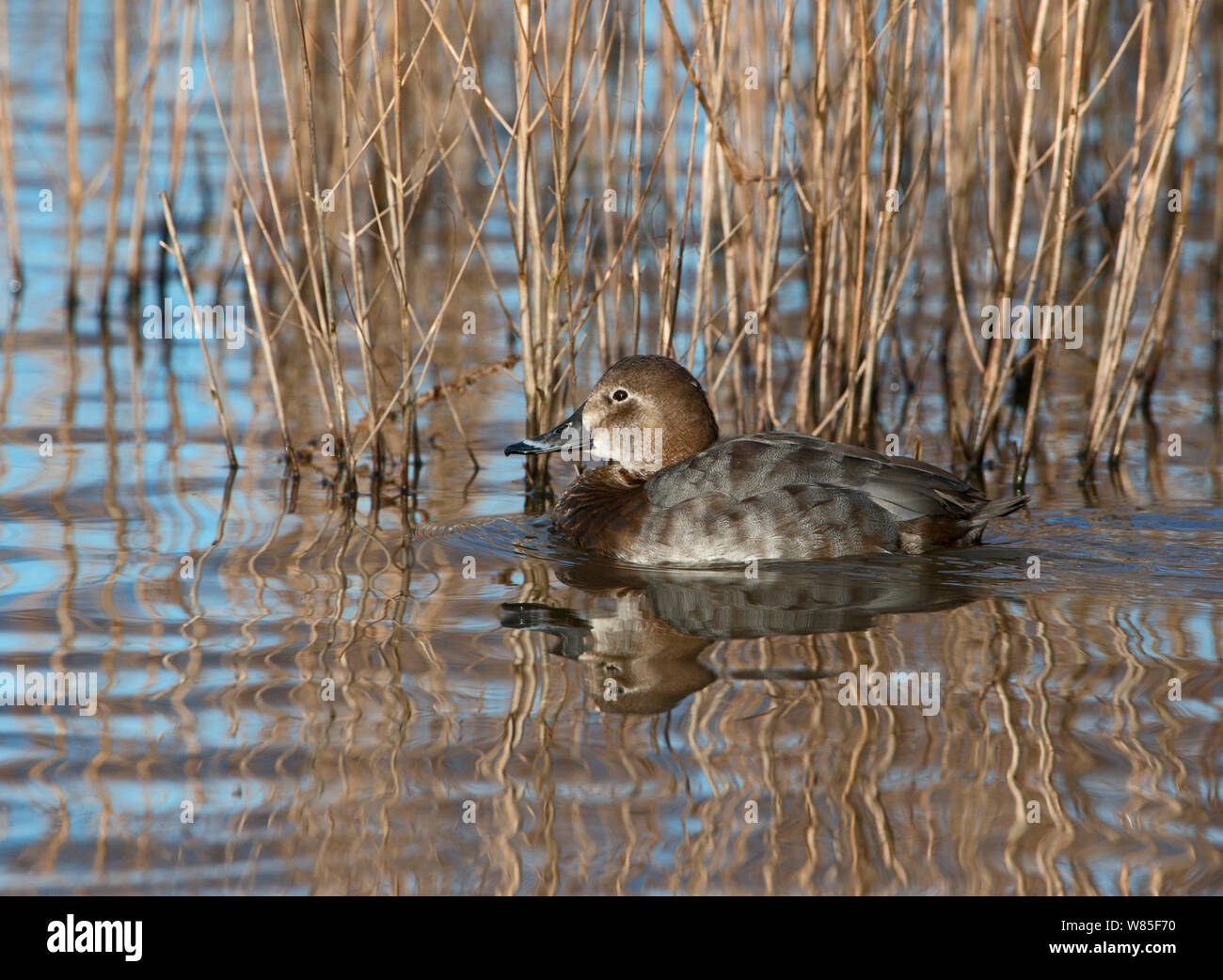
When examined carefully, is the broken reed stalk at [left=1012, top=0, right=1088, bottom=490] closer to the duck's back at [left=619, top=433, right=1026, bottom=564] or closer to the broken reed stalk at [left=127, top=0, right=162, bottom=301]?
the duck's back at [left=619, top=433, right=1026, bottom=564]

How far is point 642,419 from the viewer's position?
6.16 metres

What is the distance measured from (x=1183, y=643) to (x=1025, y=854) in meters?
1.58

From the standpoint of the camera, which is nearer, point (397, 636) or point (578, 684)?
point (578, 684)

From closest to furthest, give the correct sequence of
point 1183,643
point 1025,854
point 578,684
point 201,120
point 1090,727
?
1. point 1025,854
2. point 1090,727
3. point 578,684
4. point 1183,643
5. point 201,120

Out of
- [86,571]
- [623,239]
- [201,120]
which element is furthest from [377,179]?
[86,571]

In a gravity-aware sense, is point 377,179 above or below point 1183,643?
above

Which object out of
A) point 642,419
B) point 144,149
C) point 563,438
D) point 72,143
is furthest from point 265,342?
point 72,143

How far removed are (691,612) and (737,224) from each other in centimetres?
213

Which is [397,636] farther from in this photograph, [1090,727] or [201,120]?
[201,120]

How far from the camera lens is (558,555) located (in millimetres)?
5906

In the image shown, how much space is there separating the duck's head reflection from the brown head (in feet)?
2.01

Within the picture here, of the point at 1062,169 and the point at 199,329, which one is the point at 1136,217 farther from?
the point at 199,329

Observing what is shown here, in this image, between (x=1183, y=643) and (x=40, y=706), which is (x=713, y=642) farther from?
Result: (x=40, y=706)

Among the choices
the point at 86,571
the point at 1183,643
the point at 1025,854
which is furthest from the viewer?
the point at 86,571
